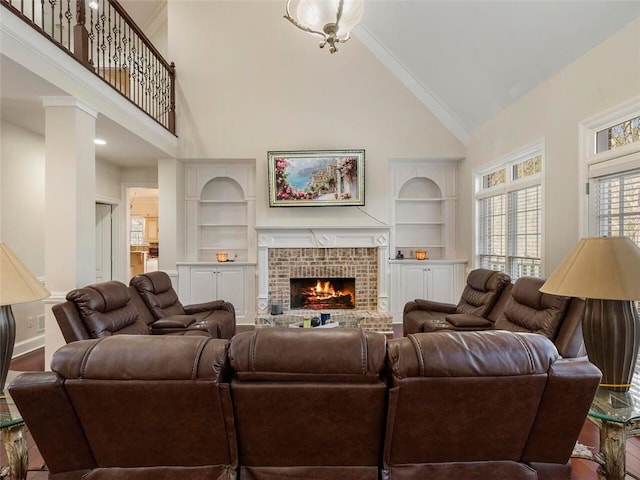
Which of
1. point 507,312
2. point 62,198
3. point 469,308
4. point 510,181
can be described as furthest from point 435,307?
point 62,198

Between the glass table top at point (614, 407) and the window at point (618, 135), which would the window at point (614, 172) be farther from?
the glass table top at point (614, 407)

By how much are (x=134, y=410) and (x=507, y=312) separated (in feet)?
10.2

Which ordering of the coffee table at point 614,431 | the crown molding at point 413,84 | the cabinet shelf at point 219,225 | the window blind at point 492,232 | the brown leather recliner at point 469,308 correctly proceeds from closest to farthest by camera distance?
the coffee table at point 614,431, the brown leather recliner at point 469,308, the window blind at point 492,232, the crown molding at point 413,84, the cabinet shelf at point 219,225

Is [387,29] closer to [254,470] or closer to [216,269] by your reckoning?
[216,269]

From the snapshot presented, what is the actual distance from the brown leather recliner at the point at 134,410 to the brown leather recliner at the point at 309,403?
89 mm

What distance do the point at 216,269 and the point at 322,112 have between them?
313 cm

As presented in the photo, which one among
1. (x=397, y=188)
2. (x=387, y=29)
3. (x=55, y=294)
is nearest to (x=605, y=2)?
(x=387, y=29)

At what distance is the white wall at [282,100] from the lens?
5.54 meters

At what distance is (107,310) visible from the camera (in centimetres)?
288

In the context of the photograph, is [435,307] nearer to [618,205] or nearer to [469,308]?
[469,308]

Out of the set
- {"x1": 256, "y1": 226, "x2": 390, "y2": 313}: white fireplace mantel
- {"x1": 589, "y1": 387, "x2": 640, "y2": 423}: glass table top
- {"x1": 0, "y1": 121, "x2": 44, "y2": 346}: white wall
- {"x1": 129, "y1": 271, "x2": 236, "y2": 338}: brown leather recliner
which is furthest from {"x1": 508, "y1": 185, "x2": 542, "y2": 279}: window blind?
{"x1": 0, "y1": 121, "x2": 44, "y2": 346}: white wall

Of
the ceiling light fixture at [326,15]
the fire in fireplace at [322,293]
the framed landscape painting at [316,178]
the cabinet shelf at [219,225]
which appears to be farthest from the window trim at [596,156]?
the cabinet shelf at [219,225]

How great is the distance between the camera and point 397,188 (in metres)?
5.99

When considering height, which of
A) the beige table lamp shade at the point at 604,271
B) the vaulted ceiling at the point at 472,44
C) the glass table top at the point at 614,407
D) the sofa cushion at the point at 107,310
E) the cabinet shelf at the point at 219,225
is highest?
the vaulted ceiling at the point at 472,44
